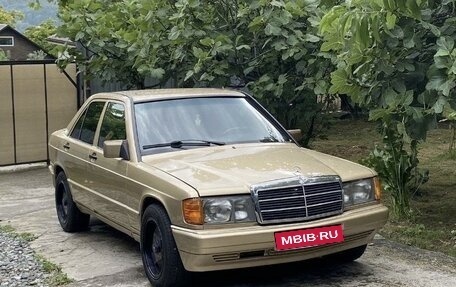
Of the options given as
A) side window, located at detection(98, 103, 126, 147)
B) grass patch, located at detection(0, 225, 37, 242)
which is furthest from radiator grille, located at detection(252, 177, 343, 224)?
grass patch, located at detection(0, 225, 37, 242)

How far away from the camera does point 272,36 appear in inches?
352

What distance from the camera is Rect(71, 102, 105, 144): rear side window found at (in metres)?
7.17

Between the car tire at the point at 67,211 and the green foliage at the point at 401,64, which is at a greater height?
the green foliage at the point at 401,64

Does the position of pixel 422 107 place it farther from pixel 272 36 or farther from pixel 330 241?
pixel 272 36

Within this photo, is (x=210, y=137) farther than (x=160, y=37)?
No

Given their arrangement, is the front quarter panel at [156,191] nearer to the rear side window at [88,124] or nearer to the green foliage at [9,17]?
the rear side window at [88,124]

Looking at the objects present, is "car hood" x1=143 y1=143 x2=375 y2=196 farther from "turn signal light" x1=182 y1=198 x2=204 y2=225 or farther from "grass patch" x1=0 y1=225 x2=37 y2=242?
A: "grass patch" x1=0 y1=225 x2=37 y2=242

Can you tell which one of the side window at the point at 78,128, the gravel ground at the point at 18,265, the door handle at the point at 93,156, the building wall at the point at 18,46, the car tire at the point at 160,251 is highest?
the building wall at the point at 18,46

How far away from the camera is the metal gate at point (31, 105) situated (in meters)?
13.0

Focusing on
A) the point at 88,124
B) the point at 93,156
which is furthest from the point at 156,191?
the point at 88,124

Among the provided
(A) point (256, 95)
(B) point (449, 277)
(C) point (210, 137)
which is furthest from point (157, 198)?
(A) point (256, 95)

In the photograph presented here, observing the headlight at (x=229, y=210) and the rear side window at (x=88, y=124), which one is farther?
the rear side window at (x=88, y=124)

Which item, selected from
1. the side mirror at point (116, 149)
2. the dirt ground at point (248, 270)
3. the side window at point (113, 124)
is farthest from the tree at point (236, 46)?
the side mirror at point (116, 149)

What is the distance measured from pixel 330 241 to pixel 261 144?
143 cm
